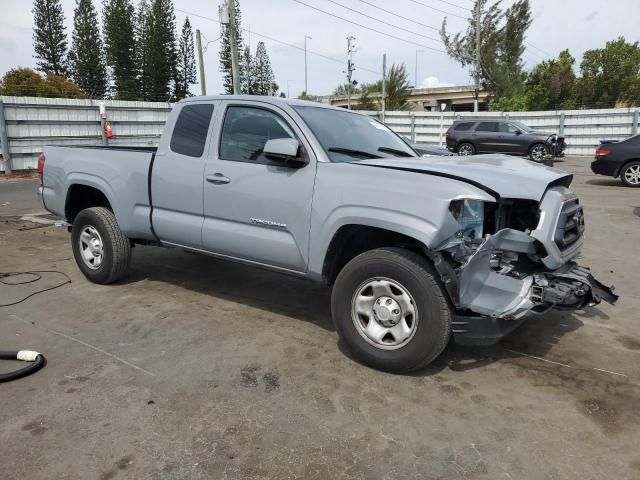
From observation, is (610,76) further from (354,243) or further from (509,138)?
(354,243)

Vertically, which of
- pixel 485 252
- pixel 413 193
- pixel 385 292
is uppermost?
pixel 413 193

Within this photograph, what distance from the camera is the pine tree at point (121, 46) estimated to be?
61.9 m

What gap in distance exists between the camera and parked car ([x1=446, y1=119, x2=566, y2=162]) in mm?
19906

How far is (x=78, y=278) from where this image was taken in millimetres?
5762

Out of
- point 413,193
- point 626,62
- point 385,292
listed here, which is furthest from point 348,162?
point 626,62

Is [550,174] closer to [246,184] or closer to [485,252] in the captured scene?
[485,252]

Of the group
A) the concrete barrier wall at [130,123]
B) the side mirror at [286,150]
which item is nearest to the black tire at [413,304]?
the side mirror at [286,150]

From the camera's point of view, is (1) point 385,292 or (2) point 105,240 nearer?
(1) point 385,292

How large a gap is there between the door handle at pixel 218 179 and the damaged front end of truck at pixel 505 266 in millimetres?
1893

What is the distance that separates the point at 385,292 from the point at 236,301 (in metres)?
1.99

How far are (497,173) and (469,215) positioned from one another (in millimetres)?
452

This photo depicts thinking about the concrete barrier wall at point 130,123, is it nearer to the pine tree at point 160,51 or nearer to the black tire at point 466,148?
the black tire at point 466,148

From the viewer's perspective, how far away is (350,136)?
14.4 feet

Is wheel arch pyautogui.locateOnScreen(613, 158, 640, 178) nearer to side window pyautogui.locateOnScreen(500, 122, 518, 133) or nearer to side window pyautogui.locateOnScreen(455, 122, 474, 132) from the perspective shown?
side window pyautogui.locateOnScreen(500, 122, 518, 133)
